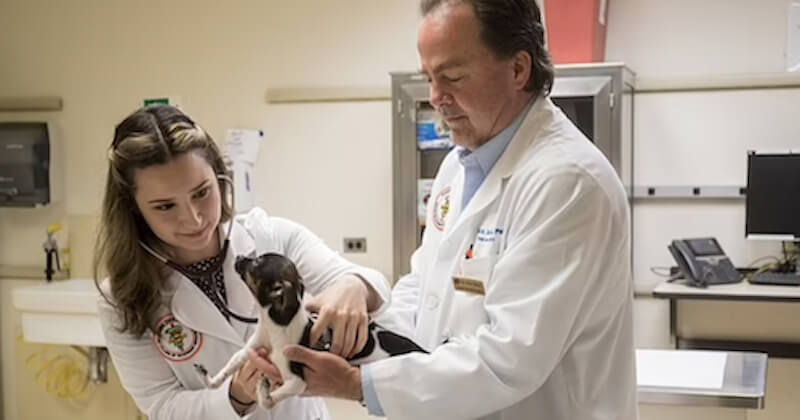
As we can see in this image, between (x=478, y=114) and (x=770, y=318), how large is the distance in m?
2.66

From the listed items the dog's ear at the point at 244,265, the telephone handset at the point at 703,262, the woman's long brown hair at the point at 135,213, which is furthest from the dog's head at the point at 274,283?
the telephone handset at the point at 703,262

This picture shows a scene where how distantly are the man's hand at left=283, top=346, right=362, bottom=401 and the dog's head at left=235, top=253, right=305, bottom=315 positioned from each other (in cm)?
6

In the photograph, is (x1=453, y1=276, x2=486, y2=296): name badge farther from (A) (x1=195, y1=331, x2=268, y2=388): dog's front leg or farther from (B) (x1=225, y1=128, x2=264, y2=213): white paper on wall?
(B) (x1=225, y1=128, x2=264, y2=213): white paper on wall

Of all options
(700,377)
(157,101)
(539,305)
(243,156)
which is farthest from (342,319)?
(157,101)

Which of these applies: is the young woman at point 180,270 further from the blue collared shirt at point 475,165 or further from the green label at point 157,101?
the green label at point 157,101

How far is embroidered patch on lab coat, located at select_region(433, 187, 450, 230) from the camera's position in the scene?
1.57 m

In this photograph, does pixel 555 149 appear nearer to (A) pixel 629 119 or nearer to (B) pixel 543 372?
(B) pixel 543 372

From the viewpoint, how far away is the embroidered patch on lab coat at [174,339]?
1558 mm

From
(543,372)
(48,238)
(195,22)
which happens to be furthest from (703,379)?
(48,238)

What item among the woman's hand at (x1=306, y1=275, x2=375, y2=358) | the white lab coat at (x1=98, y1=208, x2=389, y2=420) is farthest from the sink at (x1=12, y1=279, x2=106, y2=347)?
the woman's hand at (x1=306, y1=275, x2=375, y2=358)

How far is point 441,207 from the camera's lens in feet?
5.24

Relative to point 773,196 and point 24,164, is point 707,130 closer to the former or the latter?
point 773,196

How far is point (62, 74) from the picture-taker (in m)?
4.33

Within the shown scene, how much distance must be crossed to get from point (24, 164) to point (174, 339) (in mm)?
3048
